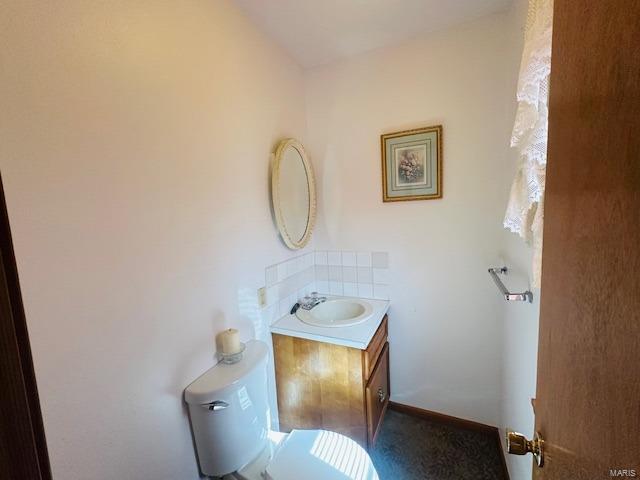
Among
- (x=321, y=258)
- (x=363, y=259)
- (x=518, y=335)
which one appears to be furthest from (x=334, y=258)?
(x=518, y=335)

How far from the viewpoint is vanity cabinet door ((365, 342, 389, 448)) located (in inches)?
55.3

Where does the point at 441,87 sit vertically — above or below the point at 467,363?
above

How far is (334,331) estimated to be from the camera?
55.5 inches

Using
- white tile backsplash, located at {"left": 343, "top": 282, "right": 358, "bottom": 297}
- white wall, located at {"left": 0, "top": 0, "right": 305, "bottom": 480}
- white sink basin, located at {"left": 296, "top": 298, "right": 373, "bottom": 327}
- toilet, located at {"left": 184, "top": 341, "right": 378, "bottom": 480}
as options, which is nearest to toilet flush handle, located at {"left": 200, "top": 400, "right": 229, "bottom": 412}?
toilet, located at {"left": 184, "top": 341, "right": 378, "bottom": 480}

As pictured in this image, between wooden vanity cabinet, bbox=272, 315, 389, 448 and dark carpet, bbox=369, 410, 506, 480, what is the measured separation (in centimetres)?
14

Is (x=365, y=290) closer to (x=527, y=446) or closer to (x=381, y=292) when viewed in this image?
(x=381, y=292)

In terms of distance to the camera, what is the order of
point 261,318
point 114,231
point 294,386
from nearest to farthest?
point 114,231 < point 261,318 < point 294,386

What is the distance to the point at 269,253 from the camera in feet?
4.89

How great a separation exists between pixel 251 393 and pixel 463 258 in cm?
137

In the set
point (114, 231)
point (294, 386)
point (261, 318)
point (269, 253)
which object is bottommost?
point (294, 386)

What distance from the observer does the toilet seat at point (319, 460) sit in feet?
3.14

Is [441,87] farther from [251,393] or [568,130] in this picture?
[251,393]

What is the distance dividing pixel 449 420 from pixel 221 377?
1587mm

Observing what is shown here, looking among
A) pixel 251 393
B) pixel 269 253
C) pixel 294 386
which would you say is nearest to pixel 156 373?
pixel 251 393
